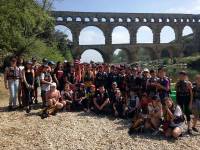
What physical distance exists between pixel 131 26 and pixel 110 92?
59230mm

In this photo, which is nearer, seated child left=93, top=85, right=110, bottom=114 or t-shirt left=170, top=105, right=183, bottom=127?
t-shirt left=170, top=105, right=183, bottom=127

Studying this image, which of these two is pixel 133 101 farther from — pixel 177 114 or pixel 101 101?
pixel 177 114

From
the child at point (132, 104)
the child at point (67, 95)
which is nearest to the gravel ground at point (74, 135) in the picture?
the child at point (132, 104)

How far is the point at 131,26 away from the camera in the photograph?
238 feet

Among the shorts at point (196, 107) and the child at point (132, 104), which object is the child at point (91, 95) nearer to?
the child at point (132, 104)

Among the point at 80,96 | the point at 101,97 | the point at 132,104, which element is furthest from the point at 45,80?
the point at 132,104

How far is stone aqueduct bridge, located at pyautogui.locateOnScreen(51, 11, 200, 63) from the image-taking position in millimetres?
68250

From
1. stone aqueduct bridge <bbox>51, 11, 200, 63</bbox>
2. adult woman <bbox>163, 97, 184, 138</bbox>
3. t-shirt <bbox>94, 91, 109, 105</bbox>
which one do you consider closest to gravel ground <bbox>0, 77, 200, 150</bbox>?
adult woman <bbox>163, 97, 184, 138</bbox>

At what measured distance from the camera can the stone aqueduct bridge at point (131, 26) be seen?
2687 inches

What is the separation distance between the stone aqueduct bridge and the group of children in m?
50.5

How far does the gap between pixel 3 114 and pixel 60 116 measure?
83.9 inches

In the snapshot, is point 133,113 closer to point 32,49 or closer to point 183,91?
point 183,91

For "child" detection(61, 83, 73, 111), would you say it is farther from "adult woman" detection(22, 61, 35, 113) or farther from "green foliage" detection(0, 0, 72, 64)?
"green foliage" detection(0, 0, 72, 64)

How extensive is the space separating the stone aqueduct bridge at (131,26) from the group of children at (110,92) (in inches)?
1989
